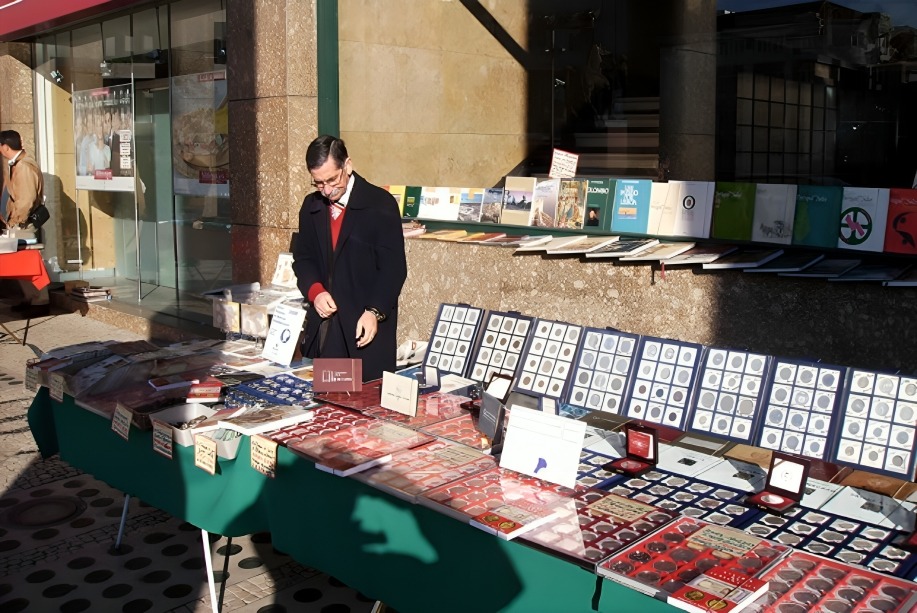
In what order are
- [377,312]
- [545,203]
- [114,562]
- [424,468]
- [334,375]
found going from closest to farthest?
[424,468]
[334,375]
[377,312]
[114,562]
[545,203]

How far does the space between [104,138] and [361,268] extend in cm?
774

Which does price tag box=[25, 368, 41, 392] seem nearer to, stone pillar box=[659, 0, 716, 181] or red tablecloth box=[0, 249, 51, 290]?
stone pillar box=[659, 0, 716, 181]

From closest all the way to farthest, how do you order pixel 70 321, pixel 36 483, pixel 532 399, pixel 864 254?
pixel 532 399, pixel 864 254, pixel 36 483, pixel 70 321

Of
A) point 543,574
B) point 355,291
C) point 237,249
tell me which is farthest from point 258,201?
point 543,574

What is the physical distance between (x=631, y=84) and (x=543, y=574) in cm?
422

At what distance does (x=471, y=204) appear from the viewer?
266 inches

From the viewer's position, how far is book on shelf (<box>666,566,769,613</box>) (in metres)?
2.09

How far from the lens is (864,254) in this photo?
Answer: 15.1 ft

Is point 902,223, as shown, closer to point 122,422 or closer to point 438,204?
point 438,204

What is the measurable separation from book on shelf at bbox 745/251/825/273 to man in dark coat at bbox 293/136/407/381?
1.86 metres

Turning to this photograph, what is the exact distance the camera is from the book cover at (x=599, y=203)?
579 cm

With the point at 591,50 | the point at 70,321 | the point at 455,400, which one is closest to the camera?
the point at 455,400

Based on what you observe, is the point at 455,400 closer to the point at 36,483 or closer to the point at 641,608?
the point at 641,608

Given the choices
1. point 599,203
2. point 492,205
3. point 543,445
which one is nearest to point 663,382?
point 543,445
